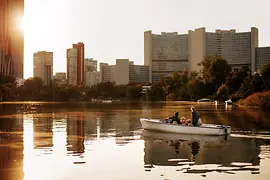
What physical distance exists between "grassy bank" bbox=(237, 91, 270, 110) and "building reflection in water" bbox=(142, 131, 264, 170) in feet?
165

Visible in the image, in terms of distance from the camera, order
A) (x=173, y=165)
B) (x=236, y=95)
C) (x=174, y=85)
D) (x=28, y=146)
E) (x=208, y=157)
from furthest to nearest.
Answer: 1. (x=174, y=85)
2. (x=236, y=95)
3. (x=28, y=146)
4. (x=208, y=157)
5. (x=173, y=165)

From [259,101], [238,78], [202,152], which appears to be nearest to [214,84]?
[238,78]

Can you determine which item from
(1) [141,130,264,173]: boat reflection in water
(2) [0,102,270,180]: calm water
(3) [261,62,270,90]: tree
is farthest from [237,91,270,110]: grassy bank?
(1) [141,130,264,173]: boat reflection in water

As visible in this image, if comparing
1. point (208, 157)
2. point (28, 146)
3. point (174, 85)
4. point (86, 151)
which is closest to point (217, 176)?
point (208, 157)

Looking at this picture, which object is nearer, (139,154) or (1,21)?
(139,154)

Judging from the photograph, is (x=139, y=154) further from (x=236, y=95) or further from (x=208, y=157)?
(x=236, y=95)

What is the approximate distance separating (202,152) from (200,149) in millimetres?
1080

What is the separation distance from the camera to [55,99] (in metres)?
177

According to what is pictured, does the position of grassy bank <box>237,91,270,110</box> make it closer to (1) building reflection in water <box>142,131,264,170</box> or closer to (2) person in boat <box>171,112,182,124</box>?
(2) person in boat <box>171,112,182,124</box>

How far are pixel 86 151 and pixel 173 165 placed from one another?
19.0ft

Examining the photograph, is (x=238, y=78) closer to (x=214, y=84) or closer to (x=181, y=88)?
(x=214, y=84)

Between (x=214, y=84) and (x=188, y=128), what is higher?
(x=214, y=84)

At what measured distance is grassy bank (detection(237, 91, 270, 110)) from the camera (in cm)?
7662

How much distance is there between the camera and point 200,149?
22328mm
